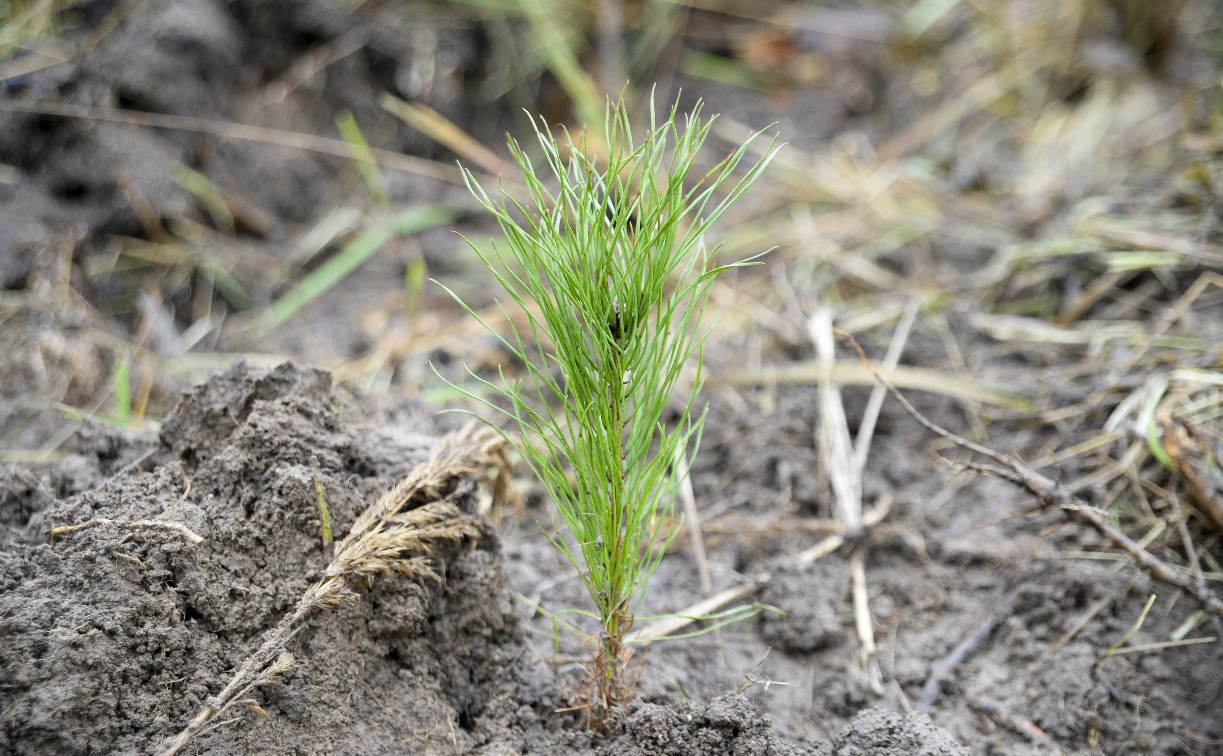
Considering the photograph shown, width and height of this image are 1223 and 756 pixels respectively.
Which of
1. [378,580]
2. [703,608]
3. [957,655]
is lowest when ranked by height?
[957,655]

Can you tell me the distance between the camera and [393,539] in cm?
134

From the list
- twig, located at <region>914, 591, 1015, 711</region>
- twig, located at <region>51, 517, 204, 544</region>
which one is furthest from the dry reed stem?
twig, located at <region>914, 591, 1015, 711</region>

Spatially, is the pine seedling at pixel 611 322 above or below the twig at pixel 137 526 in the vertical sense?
above

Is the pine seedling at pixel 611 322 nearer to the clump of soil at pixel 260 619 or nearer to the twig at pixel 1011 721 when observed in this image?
the clump of soil at pixel 260 619

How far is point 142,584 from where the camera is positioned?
1.28 m

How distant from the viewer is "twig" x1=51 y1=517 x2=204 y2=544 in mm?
1299

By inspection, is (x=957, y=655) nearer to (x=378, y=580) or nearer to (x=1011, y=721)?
(x=1011, y=721)

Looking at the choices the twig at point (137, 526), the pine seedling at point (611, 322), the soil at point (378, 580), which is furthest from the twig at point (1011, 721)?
the twig at point (137, 526)

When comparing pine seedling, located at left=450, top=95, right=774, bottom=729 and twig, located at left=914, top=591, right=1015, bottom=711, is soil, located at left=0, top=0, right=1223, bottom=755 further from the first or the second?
pine seedling, located at left=450, top=95, right=774, bottom=729

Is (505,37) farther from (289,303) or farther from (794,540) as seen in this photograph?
(794,540)

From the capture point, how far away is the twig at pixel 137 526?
51.1 inches

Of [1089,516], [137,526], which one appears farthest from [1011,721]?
[137,526]

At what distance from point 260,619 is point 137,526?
0.23 m

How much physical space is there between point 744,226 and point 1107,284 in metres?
1.25
